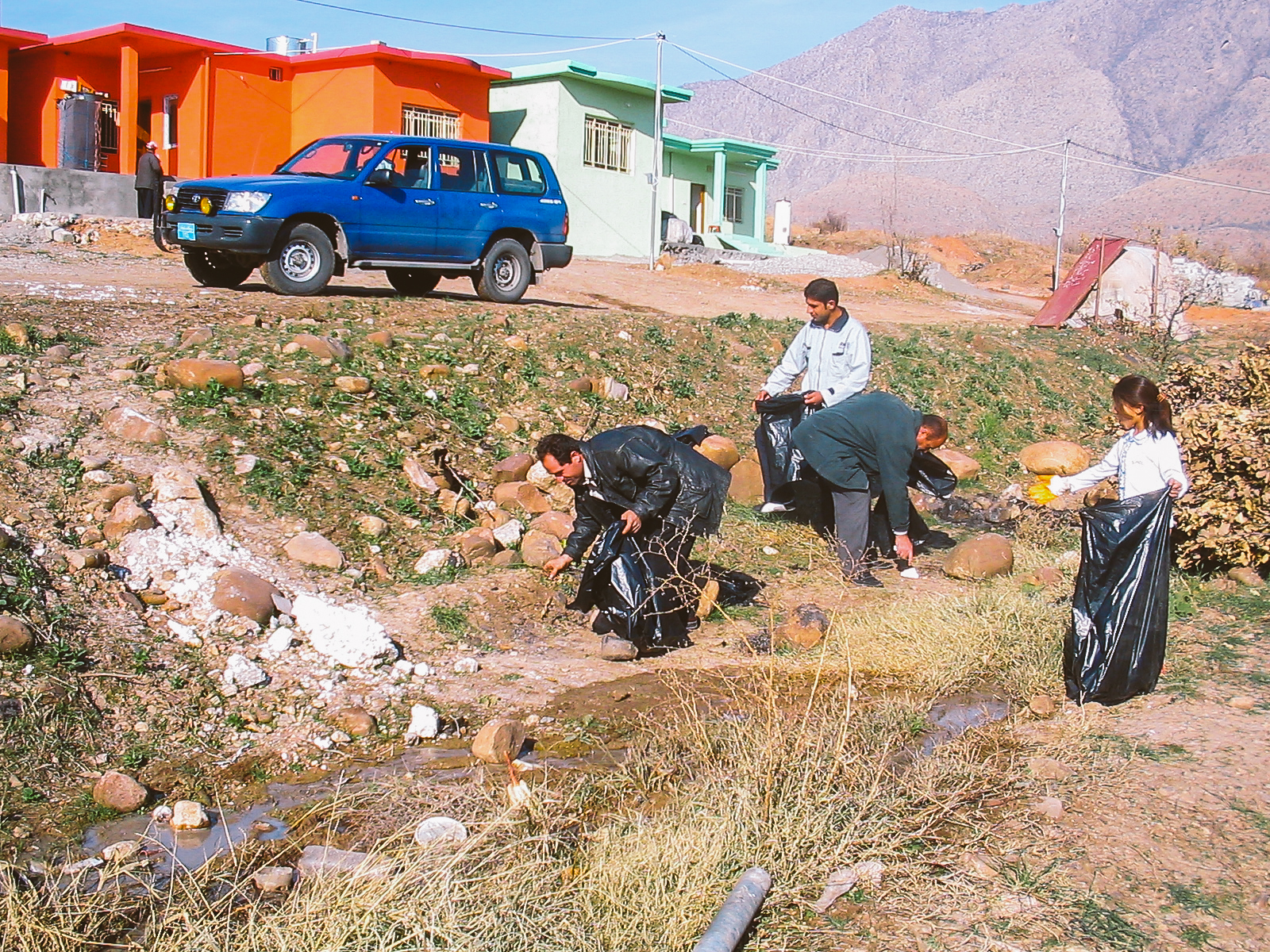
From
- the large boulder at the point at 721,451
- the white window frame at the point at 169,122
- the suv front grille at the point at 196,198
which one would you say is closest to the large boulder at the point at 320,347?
the suv front grille at the point at 196,198

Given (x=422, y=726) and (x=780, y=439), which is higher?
(x=780, y=439)

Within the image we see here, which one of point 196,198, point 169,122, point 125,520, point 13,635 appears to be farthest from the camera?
point 169,122

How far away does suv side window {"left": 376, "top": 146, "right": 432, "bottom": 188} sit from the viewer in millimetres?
11844

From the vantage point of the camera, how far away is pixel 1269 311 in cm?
2388

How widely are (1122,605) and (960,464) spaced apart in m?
5.18

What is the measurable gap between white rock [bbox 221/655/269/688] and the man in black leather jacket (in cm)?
152

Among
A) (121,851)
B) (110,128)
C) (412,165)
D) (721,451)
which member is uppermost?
(110,128)

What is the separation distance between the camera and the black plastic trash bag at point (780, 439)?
7723 millimetres

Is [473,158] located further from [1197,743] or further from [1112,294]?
[1112,294]

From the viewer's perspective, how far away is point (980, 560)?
769 centimetres

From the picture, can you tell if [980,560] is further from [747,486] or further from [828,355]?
[747,486]

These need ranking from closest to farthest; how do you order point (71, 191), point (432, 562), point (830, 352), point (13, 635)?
1. point (13, 635)
2. point (432, 562)
3. point (830, 352)
4. point (71, 191)

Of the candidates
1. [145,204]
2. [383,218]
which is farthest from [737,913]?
[145,204]

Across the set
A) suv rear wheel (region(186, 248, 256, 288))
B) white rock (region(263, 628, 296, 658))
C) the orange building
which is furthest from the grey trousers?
the orange building
